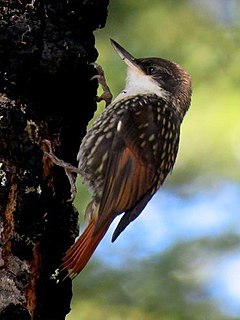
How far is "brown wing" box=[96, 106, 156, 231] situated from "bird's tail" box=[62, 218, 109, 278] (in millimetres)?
86

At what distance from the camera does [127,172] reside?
180 inches

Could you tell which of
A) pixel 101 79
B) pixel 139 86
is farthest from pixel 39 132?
pixel 139 86

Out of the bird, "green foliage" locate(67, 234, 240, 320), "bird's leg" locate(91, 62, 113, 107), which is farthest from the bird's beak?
"green foliage" locate(67, 234, 240, 320)

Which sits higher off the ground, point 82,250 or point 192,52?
point 192,52

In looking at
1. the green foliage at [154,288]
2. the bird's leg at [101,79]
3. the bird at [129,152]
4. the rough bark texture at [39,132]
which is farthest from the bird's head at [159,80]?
the green foliage at [154,288]

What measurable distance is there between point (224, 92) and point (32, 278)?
3.28 metres

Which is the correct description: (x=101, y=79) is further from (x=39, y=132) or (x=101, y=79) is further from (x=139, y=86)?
(x=139, y=86)

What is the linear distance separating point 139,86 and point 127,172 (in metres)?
0.80

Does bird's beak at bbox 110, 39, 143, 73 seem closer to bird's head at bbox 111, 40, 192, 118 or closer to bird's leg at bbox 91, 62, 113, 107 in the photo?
bird's head at bbox 111, 40, 192, 118

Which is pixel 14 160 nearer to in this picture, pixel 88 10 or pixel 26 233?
pixel 26 233

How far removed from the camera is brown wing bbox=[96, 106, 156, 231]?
4457 mm

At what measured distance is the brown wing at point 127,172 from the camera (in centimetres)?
446

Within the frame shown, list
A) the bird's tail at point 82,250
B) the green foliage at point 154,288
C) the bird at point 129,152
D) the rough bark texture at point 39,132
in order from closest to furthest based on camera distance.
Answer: the rough bark texture at point 39,132, the bird's tail at point 82,250, the bird at point 129,152, the green foliage at point 154,288

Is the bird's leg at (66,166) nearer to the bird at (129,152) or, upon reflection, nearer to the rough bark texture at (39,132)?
the rough bark texture at (39,132)
